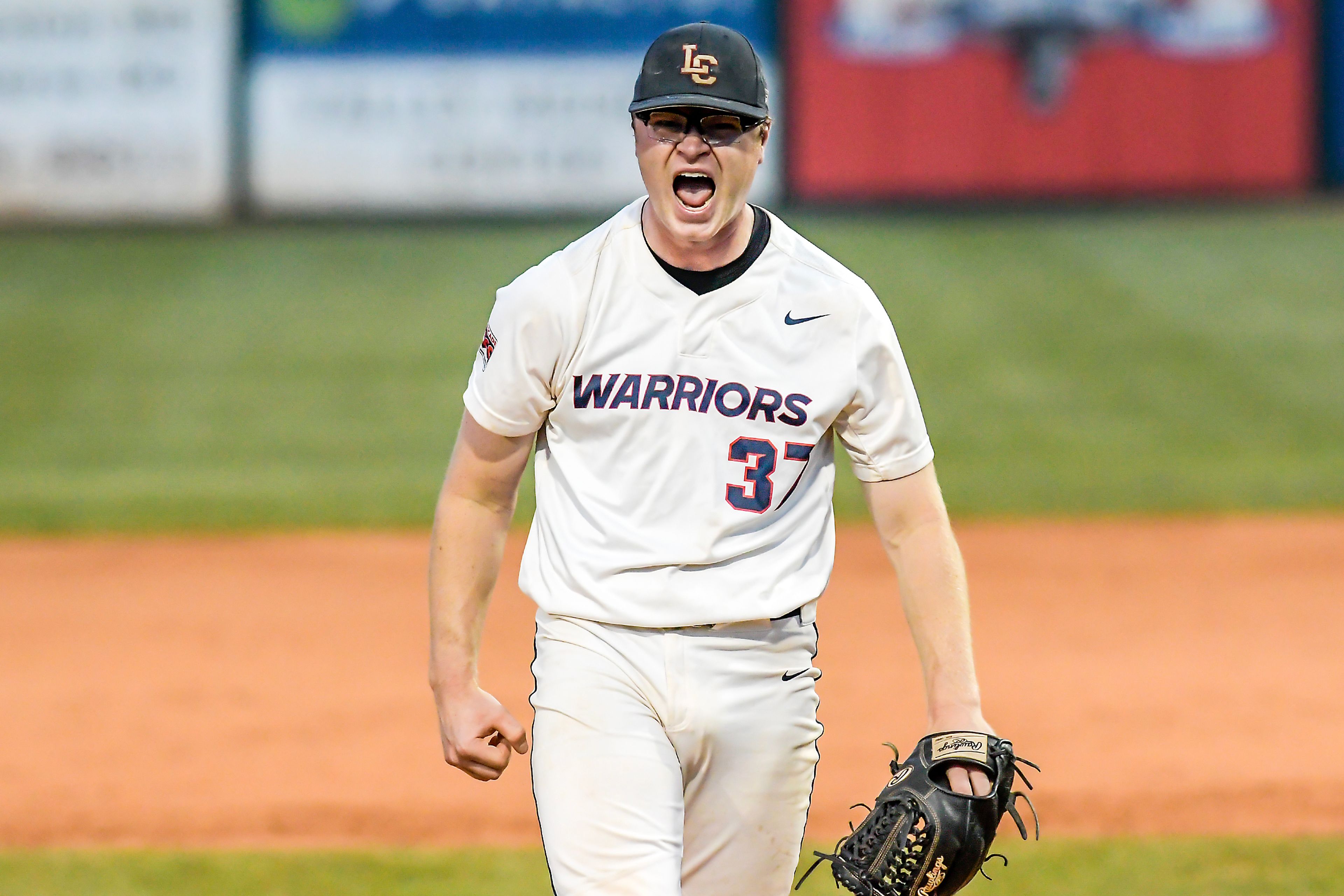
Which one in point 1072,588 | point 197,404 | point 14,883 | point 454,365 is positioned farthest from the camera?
point 454,365

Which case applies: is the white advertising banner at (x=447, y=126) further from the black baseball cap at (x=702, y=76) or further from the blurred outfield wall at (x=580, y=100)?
the black baseball cap at (x=702, y=76)

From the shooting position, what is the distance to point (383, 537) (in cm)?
1080

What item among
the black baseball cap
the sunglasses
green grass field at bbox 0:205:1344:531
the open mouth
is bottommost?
green grass field at bbox 0:205:1344:531

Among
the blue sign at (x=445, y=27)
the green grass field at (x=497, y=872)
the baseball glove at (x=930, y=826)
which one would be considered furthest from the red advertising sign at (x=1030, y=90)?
the baseball glove at (x=930, y=826)

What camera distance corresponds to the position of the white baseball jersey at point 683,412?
3244mm

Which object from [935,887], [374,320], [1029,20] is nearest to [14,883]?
[935,887]

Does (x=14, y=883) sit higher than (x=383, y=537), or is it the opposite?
(x=14, y=883)

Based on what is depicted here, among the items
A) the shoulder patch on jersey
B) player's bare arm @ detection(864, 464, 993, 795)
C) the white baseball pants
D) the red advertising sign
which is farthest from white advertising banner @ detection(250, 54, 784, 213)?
the white baseball pants

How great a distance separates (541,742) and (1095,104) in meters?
17.8

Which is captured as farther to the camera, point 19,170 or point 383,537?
point 19,170

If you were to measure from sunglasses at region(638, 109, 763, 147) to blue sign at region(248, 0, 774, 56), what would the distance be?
53.2ft

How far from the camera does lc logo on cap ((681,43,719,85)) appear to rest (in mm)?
3201

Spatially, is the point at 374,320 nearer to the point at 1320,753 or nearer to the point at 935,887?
the point at 1320,753

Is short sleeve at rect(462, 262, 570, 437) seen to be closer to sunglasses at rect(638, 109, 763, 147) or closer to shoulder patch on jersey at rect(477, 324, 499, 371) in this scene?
shoulder patch on jersey at rect(477, 324, 499, 371)
